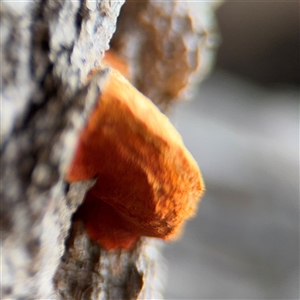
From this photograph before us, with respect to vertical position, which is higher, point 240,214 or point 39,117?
point 240,214

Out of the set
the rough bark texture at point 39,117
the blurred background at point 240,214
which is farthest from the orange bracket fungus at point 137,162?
the blurred background at point 240,214

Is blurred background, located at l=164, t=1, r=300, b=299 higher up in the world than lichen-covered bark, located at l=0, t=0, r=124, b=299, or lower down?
higher up

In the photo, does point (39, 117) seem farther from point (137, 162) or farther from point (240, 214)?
point (240, 214)

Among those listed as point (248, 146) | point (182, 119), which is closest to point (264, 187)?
point (248, 146)

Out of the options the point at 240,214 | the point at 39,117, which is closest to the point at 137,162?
the point at 39,117

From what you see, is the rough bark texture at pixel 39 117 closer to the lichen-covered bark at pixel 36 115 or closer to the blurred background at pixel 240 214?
the lichen-covered bark at pixel 36 115

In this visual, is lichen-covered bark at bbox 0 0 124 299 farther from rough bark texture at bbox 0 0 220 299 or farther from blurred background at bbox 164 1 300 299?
blurred background at bbox 164 1 300 299

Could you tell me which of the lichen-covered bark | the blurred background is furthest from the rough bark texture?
the blurred background

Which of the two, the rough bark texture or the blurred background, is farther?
the blurred background
